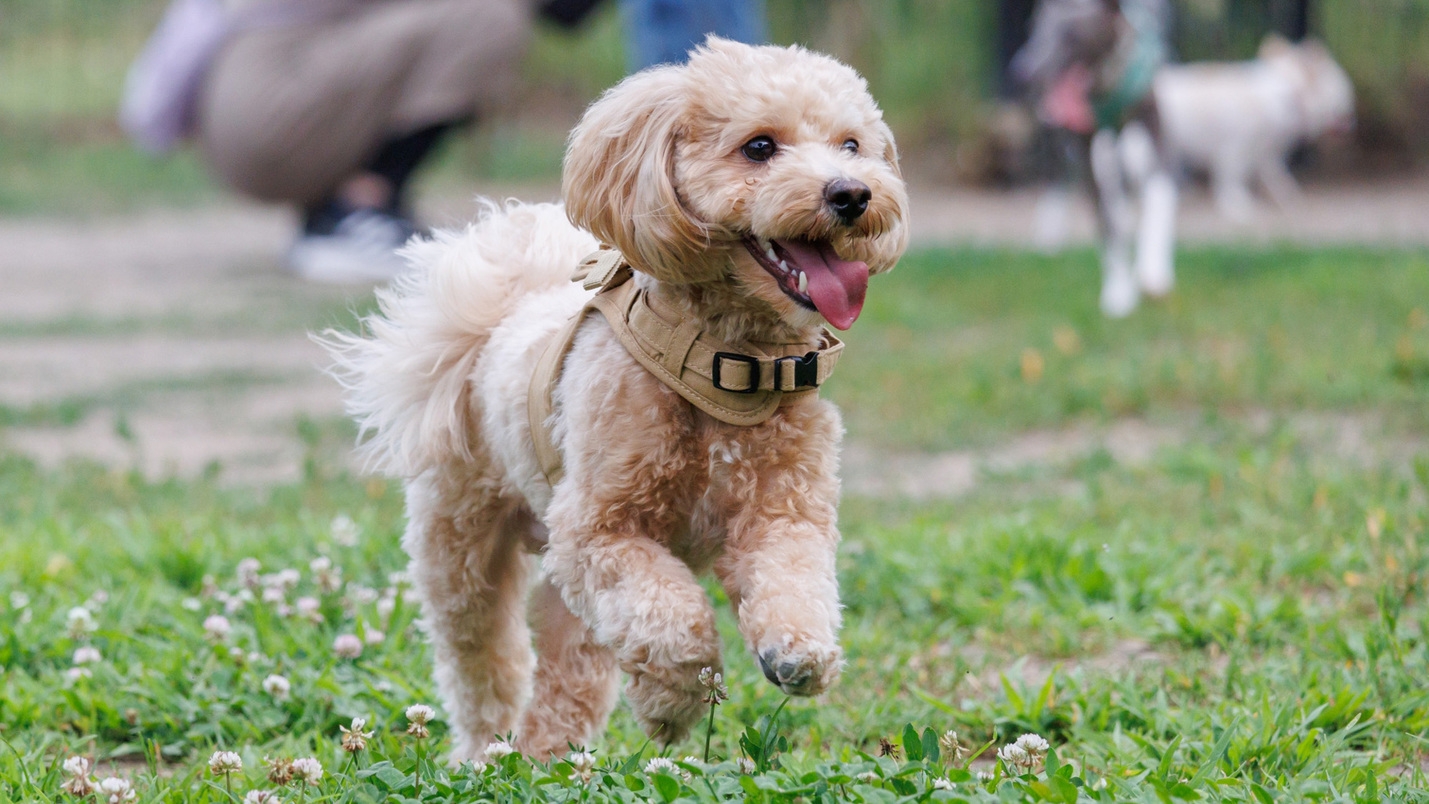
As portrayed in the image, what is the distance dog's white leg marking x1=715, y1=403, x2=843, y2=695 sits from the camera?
93.5 inches

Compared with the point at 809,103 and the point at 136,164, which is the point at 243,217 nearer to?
the point at 136,164

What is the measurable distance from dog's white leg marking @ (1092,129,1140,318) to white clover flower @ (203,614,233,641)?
20.4ft

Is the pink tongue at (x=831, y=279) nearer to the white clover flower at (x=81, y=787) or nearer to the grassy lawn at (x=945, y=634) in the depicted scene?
the grassy lawn at (x=945, y=634)

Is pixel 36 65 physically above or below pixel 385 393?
below

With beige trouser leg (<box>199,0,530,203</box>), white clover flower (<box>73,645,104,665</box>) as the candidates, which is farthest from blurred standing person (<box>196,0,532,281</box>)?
white clover flower (<box>73,645,104,665</box>)

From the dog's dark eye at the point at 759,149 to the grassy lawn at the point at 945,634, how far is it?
989 millimetres

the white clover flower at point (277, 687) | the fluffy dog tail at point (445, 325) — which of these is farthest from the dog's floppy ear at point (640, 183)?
the white clover flower at point (277, 687)

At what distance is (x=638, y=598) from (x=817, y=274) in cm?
61

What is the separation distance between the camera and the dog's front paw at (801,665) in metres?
2.34

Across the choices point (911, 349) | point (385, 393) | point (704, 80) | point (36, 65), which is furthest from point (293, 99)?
point (36, 65)

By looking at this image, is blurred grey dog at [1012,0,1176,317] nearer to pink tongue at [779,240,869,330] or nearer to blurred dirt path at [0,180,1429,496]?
blurred dirt path at [0,180,1429,496]

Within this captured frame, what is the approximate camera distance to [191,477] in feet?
19.3

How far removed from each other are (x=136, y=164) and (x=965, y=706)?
1655 centimetres

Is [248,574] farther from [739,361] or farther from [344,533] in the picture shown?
[739,361]
